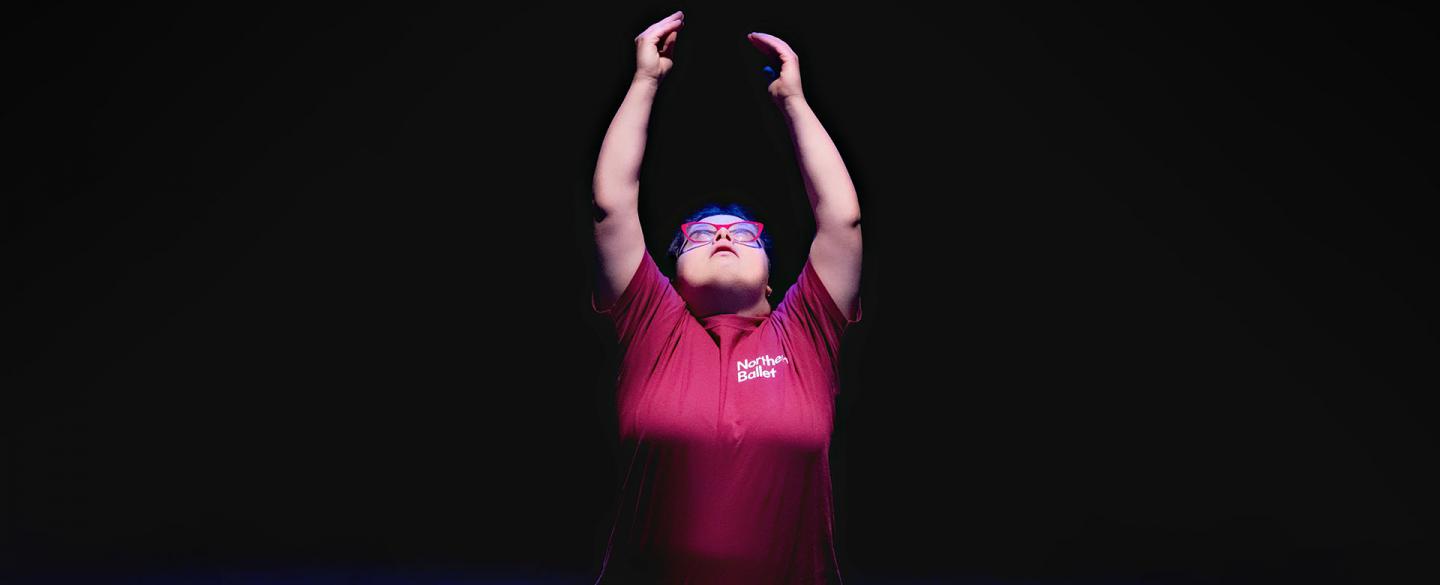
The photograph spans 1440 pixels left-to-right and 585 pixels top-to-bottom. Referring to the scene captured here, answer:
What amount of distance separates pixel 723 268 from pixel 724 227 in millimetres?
86

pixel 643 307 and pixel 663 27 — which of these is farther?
pixel 663 27

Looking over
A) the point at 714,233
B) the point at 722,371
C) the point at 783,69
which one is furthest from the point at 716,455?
the point at 783,69

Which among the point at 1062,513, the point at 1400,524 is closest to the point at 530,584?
the point at 1062,513

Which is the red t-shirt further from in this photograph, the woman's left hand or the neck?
the woman's left hand

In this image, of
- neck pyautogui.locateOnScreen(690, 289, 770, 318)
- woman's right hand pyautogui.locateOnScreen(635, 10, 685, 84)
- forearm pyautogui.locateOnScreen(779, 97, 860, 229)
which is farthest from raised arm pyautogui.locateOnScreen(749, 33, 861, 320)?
woman's right hand pyautogui.locateOnScreen(635, 10, 685, 84)

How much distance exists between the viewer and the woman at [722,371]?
3.97 feet

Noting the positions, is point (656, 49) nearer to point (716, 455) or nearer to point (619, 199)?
point (619, 199)

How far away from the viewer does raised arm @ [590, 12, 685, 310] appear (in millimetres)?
1296

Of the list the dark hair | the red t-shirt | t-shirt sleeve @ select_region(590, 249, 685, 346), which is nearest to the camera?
the red t-shirt

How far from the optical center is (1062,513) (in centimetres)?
246

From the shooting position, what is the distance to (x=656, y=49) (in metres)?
1.43

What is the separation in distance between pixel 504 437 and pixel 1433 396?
2.48 metres

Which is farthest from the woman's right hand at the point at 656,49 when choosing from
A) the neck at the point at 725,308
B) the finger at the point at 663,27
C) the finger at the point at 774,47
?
the neck at the point at 725,308

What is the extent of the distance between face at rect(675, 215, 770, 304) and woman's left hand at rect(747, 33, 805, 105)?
24cm
